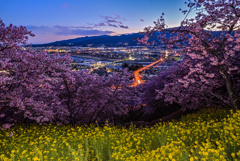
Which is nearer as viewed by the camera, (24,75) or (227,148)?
(227,148)

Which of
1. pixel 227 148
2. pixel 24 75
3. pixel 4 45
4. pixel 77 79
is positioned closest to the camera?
pixel 227 148

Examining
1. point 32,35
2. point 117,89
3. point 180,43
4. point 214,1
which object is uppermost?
point 214,1

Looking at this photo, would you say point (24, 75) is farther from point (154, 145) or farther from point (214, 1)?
point (214, 1)

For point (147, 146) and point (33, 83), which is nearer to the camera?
point (147, 146)

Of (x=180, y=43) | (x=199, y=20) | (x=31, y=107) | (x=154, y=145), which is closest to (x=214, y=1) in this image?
(x=199, y=20)

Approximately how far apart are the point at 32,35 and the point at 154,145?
8.91 meters

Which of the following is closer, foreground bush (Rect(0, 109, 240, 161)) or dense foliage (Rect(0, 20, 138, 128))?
foreground bush (Rect(0, 109, 240, 161))

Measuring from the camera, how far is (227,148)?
195 inches

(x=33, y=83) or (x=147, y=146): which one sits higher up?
(x=33, y=83)

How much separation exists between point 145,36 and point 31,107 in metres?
6.86

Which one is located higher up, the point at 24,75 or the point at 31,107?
the point at 24,75

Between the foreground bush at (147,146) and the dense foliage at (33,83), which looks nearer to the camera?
the foreground bush at (147,146)

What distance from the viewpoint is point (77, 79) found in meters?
14.4

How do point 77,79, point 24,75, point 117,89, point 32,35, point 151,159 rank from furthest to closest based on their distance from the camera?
point 117,89 < point 77,79 < point 32,35 < point 24,75 < point 151,159
